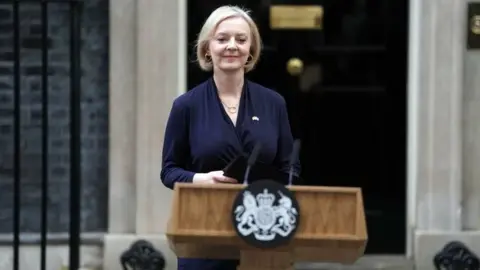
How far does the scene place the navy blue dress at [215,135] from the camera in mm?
2736

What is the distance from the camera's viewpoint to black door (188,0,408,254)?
5.41m

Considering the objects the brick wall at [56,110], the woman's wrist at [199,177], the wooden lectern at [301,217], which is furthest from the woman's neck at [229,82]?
the brick wall at [56,110]

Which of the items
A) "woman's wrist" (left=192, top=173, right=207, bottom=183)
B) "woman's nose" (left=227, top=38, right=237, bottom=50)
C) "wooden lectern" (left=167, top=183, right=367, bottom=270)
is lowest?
"wooden lectern" (left=167, top=183, right=367, bottom=270)

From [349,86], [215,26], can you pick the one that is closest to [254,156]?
[215,26]

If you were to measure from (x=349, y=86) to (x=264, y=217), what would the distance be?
10.4 ft

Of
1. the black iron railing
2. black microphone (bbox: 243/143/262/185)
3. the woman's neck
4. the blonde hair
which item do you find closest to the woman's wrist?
black microphone (bbox: 243/143/262/185)

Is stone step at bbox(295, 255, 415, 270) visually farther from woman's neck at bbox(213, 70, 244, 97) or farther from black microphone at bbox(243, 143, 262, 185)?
black microphone at bbox(243, 143, 262, 185)

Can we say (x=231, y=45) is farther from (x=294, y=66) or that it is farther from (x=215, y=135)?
(x=294, y=66)

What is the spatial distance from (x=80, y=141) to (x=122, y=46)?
56 cm

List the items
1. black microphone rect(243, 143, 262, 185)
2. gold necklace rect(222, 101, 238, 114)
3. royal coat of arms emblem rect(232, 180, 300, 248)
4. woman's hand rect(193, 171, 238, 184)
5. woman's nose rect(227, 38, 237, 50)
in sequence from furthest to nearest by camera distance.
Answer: gold necklace rect(222, 101, 238, 114) < woman's nose rect(227, 38, 237, 50) < woman's hand rect(193, 171, 238, 184) < black microphone rect(243, 143, 262, 185) < royal coat of arms emblem rect(232, 180, 300, 248)

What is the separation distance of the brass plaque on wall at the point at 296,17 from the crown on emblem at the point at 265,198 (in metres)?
3.15

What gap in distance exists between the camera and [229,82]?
278 cm

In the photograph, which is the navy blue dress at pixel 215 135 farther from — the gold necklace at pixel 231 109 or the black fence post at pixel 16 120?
the black fence post at pixel 16 120

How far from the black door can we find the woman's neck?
2.61 m
